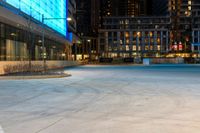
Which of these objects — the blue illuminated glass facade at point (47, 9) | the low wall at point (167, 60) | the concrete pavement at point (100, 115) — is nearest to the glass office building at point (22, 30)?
the blue illuminated glass facade at point (47, 9)

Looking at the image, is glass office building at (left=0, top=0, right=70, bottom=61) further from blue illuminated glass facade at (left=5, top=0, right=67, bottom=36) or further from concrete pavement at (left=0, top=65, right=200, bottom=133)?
concrete pavement at (left=0, top=65, right=200, bottom=133)

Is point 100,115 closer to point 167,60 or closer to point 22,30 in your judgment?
point 22,30

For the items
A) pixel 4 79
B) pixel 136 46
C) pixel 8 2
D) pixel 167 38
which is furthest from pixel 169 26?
pixel 4 79

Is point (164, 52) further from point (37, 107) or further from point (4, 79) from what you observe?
point (37, 107)

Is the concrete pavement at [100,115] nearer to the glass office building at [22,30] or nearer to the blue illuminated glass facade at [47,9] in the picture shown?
the glass office building at [22,30]

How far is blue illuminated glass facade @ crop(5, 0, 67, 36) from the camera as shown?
49531 millimetres

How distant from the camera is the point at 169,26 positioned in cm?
18750

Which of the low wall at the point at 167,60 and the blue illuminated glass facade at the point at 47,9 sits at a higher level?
the blue illuminated glass facade at the point at 47,9

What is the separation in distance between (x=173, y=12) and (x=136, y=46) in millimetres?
25875

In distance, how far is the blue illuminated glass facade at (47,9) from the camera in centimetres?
4953

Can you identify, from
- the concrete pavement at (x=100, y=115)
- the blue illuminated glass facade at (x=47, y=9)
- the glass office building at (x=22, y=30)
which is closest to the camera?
the concrete pavement at (x=100, y=115)

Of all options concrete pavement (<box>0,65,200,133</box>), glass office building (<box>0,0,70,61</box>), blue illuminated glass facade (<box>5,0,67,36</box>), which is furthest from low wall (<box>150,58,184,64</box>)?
concrete pavement (<box>0,65,200,133</box>)

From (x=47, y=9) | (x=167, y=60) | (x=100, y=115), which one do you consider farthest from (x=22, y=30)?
(x=167, y=60)

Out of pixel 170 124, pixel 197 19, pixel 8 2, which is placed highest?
pixel 197 19
